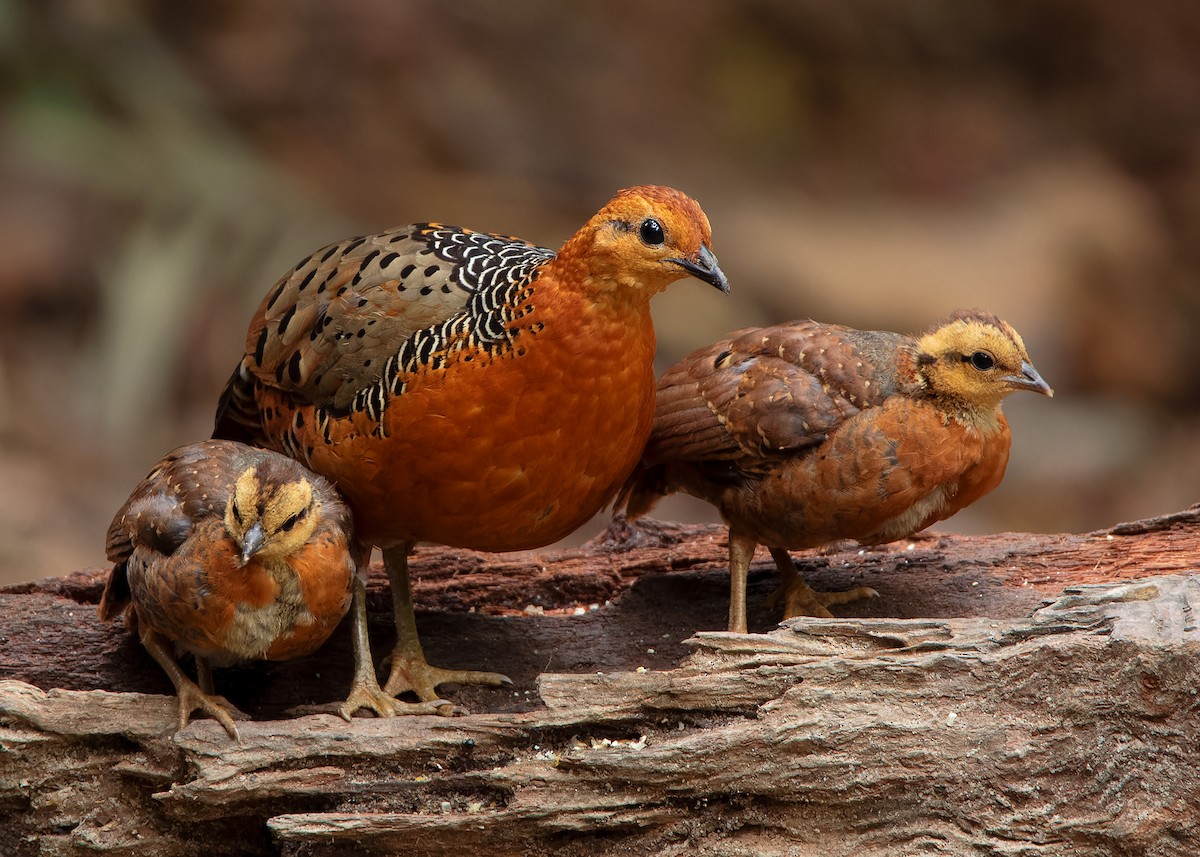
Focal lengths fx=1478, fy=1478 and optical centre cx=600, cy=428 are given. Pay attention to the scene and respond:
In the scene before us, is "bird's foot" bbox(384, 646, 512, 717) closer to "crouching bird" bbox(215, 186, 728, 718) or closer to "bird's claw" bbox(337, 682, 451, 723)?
"crouching bird" bbox(215, 186, 728, 718)

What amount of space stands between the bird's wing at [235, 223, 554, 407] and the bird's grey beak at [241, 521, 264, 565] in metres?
0.67

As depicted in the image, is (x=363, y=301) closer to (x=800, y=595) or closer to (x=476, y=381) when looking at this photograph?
(x=476, y=381)

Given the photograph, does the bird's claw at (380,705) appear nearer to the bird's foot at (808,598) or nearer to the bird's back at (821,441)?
the bird's back at (821,441)

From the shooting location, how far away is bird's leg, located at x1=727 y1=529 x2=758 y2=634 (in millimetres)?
5250

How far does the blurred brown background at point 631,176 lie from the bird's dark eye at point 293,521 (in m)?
3.86

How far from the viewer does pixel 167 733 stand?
4.48 meters

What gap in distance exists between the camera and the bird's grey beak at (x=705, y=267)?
4418 millimetres

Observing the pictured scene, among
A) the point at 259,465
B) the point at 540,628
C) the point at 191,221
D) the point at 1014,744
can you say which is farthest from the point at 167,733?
the point at 191,221

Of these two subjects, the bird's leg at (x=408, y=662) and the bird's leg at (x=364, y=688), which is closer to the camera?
the bird's leg at (x=364, y=688)

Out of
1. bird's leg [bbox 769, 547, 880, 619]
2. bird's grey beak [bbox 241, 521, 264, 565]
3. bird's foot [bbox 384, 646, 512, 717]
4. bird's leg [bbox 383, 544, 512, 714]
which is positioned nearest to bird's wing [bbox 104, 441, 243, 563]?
bird's grey beak [bbox 241, 521, 264, 565]

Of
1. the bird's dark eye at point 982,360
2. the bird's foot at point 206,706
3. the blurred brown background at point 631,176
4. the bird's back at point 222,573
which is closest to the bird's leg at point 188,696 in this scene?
the bird's foot at point 206,706

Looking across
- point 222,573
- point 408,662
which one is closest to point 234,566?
point 222,573

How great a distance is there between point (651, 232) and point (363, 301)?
3.62 feet

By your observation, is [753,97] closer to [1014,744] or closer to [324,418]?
[324,418]
